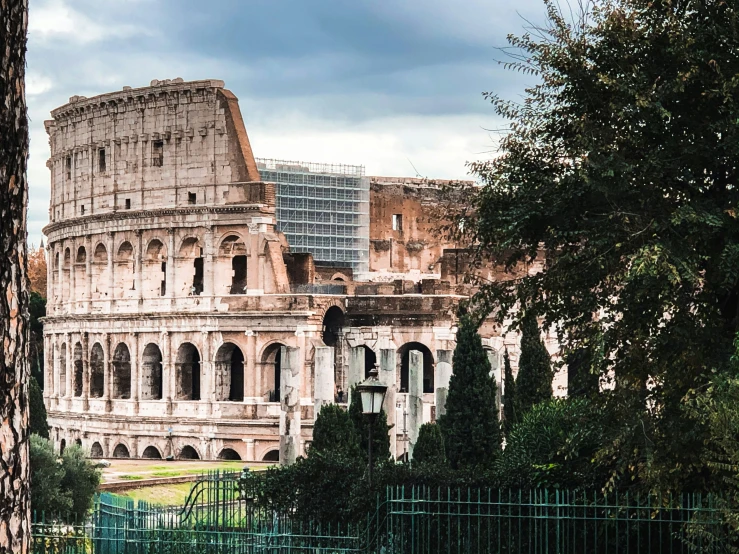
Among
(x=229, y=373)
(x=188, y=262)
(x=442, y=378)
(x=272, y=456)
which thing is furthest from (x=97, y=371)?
(x=442, y=378)

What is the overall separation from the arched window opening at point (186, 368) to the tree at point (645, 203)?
2895 cm

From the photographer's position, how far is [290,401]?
36344 millimetres

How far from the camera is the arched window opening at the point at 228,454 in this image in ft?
139

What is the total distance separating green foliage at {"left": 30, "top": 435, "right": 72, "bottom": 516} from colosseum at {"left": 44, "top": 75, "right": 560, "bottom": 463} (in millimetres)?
16338

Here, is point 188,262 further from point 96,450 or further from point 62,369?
point 62,369

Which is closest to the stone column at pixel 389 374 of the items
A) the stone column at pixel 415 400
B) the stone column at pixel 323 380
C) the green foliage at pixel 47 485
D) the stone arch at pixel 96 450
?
the stone column at pixel 323 380

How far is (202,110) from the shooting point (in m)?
43.8

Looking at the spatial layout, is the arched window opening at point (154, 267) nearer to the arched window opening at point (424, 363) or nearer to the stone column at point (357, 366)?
the arched window opening at point (424, 363)

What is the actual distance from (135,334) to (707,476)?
3272 cm

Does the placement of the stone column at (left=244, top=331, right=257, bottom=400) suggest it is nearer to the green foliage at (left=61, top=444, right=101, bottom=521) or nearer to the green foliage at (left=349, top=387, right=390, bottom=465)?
the green foliage at (left=349, top=387, right=390, bottom=465)

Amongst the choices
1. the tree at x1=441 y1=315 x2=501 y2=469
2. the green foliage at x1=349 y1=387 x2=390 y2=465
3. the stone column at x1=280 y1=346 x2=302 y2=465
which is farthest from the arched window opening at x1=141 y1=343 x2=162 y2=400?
the tree at x1=441 y1=315 x2=501 y2=469

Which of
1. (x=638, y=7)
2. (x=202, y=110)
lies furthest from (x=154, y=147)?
(x=638, y=7)

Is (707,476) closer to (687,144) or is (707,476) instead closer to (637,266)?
(637,266)

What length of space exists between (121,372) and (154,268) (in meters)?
4.21
